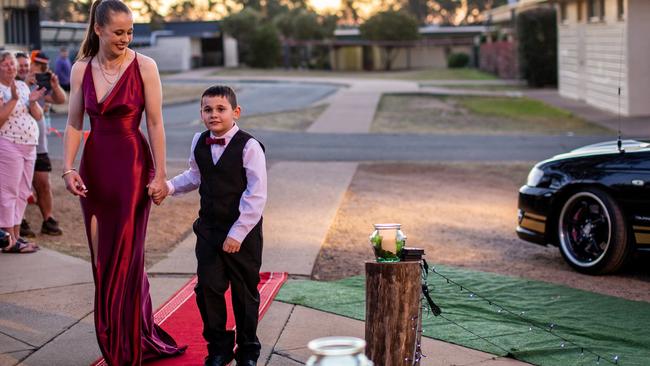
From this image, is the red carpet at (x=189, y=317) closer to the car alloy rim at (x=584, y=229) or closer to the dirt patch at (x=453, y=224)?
the dirt patch at (x=453, y=224)

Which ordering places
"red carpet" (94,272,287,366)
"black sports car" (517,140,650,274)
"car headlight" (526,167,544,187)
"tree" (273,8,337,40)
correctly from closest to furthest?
"red carpet" (94,272,287,366) < "black sports car" (517,140,650,274) < "car headlight" (526,167,544,187) < "tree" (273,8,337,40)

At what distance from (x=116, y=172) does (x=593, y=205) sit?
15.3 feet

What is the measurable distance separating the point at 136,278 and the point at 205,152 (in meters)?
0.77

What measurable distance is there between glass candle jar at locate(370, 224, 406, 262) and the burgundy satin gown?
50.3 inches

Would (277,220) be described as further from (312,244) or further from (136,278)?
(136,278)

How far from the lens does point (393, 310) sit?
529cm

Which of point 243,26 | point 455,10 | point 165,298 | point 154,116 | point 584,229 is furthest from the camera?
point 455,10

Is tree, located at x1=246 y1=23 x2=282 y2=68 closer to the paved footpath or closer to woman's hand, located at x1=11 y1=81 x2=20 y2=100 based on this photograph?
the paved footpath

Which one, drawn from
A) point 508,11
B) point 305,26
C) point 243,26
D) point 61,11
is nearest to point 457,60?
point 305,26

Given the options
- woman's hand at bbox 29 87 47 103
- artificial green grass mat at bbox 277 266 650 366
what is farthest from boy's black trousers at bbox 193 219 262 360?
woman's hand at bbox 29 87 47 103

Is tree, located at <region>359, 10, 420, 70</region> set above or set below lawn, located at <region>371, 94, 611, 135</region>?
above

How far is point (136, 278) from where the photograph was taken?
5547mm

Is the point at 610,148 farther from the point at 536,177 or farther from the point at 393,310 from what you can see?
the point at 393,310

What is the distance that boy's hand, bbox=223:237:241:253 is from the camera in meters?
5.29
